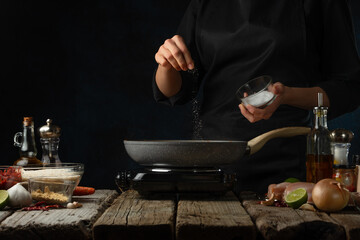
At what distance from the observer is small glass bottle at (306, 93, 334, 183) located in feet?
4.15

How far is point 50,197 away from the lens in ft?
3.69

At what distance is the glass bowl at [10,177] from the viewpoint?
1.28 metres

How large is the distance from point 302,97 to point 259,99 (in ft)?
0.83

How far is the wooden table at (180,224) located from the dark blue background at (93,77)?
248 centimetres

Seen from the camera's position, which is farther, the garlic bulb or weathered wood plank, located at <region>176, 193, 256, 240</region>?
the garlic bulb

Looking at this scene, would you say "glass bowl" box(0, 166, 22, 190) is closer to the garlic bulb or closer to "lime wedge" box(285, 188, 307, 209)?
the garlic bulb

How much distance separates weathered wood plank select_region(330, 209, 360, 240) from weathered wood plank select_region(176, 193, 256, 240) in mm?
165

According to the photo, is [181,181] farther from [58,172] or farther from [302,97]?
[302,97]

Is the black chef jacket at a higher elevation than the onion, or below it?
higher

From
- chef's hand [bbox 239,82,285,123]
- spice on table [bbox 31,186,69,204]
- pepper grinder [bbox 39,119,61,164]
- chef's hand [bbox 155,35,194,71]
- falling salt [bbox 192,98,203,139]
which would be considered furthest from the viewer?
falling salt [bbox 192,98,203,139]

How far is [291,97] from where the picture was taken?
163cm

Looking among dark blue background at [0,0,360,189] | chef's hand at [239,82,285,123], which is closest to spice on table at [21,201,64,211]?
chef's hand at [239,82,285,123]

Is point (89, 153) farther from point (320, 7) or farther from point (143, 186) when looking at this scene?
point (143, 186)

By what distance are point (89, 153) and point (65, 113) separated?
0.32 m
